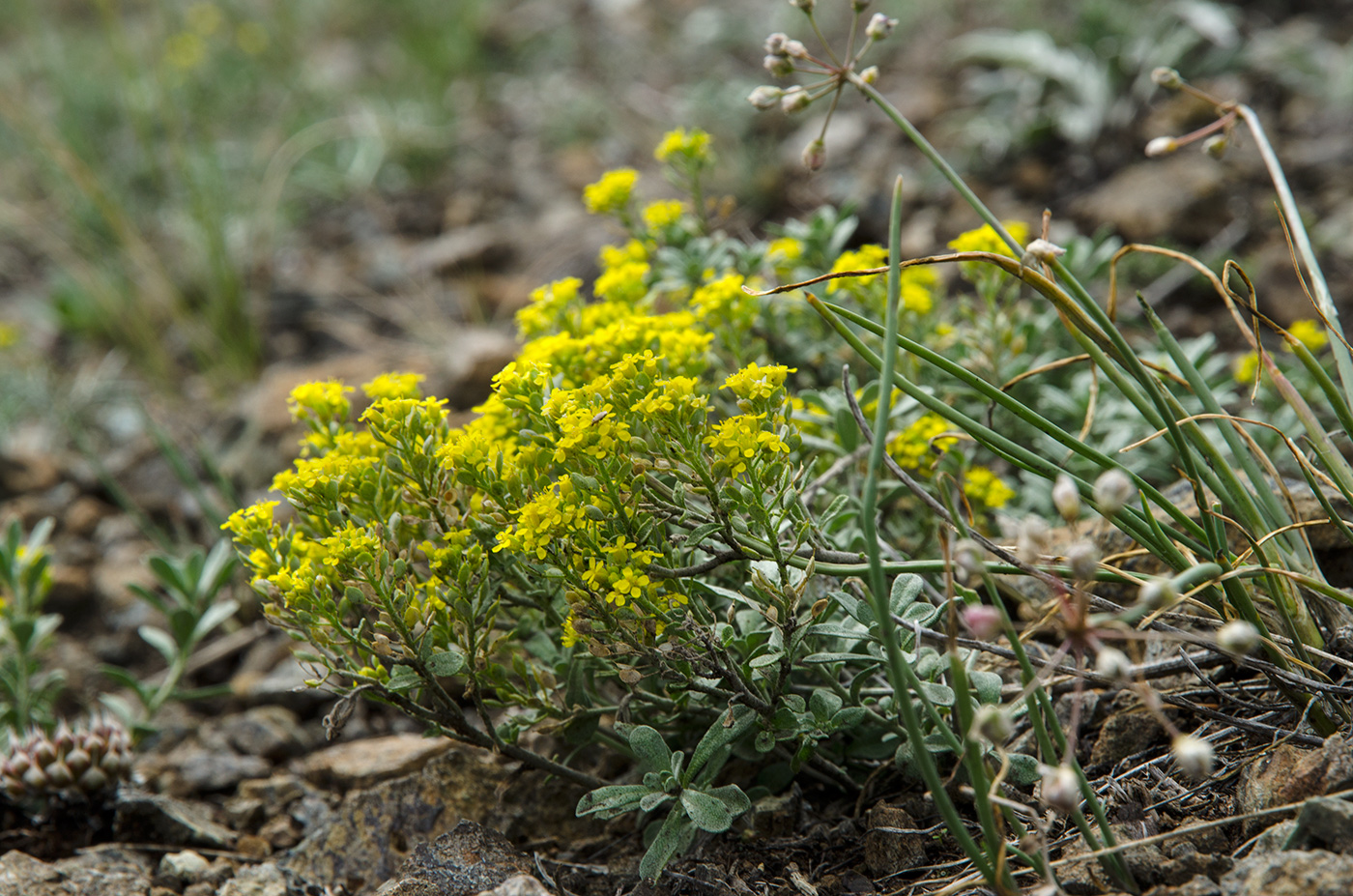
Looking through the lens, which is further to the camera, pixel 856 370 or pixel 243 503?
pixel 243 503

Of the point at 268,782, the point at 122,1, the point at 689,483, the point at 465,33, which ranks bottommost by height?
the point at 268,782

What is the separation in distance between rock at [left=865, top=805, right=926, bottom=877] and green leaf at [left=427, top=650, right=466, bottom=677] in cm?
75

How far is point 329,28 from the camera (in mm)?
7891

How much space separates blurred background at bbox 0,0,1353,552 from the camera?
12.2ft

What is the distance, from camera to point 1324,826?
127 centimetres

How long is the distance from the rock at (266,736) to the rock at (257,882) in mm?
556

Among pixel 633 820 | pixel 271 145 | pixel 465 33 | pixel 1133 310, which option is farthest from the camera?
pixel 465 33

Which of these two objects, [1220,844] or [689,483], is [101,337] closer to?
[689,483]

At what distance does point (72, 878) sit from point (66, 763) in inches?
11.9

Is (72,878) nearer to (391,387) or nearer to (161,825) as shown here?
(161,825)

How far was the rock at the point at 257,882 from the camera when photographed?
190cm

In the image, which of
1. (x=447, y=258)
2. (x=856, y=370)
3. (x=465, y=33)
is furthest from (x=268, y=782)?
(x=465, y=33)

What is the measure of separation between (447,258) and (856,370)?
2930mm

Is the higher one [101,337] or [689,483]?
[689,483]
